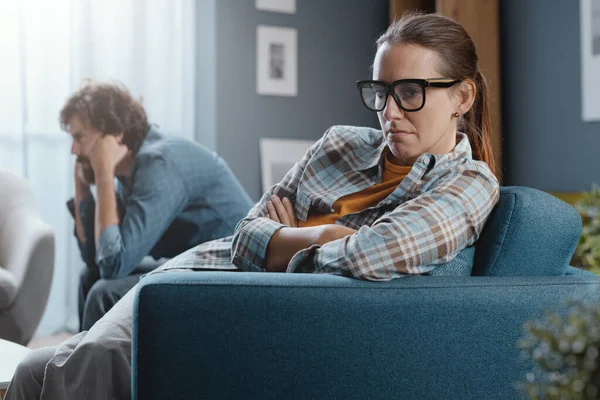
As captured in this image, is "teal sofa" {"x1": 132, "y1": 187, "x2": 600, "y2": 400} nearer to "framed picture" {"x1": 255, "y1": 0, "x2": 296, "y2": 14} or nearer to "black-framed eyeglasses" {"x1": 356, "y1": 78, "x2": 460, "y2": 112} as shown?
"black-framed eyeglasses" {"x1": 356, "y1": 78, "x2": 460, "y2": 112}

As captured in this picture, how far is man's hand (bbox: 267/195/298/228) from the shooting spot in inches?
71.7

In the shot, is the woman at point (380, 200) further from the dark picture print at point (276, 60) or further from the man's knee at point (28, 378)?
the dark picture print at point (276, 60)

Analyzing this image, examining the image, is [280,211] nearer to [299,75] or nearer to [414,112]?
[414,112]

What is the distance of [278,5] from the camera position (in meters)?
4.85

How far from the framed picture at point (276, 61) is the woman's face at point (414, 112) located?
3132 mm

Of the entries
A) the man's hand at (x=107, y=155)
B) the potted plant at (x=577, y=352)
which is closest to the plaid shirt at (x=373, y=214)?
the potted plant at (x=577, y=352)

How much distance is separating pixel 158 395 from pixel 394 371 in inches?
15.9

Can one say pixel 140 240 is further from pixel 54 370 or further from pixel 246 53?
pixel 246 53

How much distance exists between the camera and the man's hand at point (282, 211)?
5.97 feet

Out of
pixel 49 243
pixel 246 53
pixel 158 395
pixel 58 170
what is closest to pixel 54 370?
pixel 158 395

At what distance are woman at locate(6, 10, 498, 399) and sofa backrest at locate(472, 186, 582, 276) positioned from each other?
0.03 metres

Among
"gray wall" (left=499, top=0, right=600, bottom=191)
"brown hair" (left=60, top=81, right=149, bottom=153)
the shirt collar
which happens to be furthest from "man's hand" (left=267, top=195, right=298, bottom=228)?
"gray wall" (left=499, top=0, right=600, bottom=191)

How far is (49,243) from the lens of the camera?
10.6 feet

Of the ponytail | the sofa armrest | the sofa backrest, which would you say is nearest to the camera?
→ the sofa armrest
